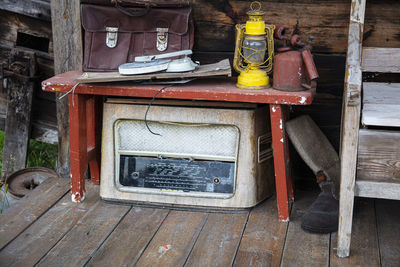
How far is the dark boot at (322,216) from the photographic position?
2928 millimetres

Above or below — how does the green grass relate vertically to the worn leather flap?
below

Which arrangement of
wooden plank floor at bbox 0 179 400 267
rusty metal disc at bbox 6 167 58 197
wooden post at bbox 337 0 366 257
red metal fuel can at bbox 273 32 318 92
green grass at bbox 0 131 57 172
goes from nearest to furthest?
wooden post at bbox 337 0 366 257 < wooden plank floor at bbox 0 179 400 267 < red metal fuel can at bbox 273 32 318 92 < rusty metal disc at bbox 6 167 58 197 < green grass at bbox 0 131 57 172

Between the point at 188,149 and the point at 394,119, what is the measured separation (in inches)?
45.3

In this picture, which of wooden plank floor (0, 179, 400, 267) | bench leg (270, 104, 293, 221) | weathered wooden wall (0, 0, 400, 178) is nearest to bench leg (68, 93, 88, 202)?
wooden plank floor (0, 179, 400, 267)

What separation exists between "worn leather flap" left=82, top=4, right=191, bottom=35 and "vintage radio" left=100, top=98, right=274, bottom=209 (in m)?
0.45

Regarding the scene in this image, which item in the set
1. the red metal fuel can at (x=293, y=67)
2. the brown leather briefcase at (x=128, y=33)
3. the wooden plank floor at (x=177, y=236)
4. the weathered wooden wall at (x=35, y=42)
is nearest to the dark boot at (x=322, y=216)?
the wooden plank floor at (x=177, y=236)

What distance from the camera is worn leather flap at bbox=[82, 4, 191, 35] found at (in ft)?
10.5

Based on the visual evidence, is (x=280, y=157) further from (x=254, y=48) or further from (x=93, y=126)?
(x=93, y=126)

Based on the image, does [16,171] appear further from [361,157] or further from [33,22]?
[361,157]

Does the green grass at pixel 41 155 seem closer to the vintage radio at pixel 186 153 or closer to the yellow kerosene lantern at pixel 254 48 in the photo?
the vintage radio at pixel 186 153

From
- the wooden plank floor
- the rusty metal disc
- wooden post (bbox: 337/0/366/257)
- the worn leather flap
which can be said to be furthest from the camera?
the rusty metal disc

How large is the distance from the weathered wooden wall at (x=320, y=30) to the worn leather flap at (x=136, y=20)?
22 centimetres

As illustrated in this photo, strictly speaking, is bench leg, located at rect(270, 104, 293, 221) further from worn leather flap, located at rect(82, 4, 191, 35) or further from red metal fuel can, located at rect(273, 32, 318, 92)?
worn leather flap, located at rect(82, 4, 191, 35)

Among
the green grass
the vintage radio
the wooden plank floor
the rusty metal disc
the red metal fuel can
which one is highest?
the red metal fuel can
